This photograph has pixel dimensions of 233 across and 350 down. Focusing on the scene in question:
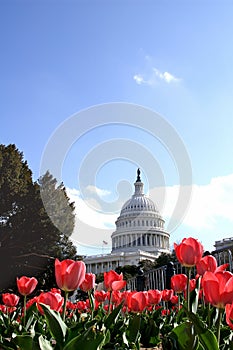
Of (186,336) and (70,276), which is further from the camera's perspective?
(70,276)

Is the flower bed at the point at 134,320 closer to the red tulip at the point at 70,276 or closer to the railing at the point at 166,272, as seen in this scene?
the red tulip at the point at 70,276

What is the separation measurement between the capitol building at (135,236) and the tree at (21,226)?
52.9 metres

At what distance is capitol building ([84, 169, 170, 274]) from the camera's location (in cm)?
7628

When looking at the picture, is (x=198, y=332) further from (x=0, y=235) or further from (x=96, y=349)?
(x=0, y=235)

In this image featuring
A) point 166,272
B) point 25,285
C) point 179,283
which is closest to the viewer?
point 25,285

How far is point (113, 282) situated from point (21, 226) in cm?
2000

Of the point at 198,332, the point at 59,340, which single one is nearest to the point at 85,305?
the point at 59,340

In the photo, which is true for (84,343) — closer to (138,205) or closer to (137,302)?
(137,302)

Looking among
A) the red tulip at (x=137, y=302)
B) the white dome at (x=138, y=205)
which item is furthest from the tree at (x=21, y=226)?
the white dome at (x=138, y=205)

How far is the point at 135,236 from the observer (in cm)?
7794

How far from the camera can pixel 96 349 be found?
111 cm

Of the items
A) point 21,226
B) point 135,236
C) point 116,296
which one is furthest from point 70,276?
point 135,236

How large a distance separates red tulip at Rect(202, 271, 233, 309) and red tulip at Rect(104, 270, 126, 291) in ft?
3.44

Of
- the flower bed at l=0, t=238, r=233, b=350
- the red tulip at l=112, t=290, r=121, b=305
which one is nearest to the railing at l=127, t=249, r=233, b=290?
the red tulip at l=112, t=290, r=121, b=305
